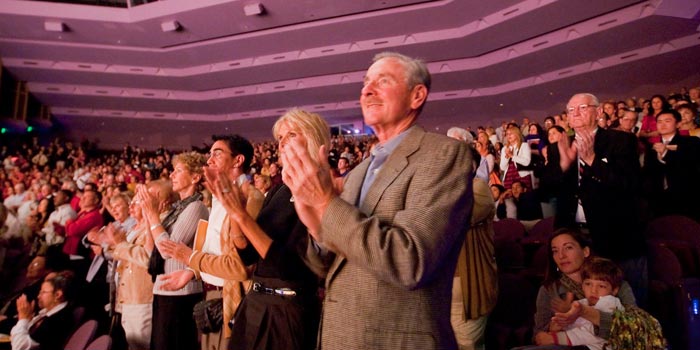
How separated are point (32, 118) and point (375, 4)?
35.4 ft

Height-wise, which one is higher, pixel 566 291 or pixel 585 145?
pixel 585 145

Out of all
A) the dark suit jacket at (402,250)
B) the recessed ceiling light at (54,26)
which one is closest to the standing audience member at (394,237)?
the dark suit jacket at (402,250)

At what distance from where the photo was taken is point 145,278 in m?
2.48

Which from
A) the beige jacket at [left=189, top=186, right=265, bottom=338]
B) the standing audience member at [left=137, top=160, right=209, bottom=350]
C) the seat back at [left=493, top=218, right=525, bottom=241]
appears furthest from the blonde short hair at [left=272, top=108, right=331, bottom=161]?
the seat back at [left=493, top=218, right=525, bottom=241]

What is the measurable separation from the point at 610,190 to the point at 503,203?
2499 mm

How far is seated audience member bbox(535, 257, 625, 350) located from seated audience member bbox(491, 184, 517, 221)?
249 centimetres

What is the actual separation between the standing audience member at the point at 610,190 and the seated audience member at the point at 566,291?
110 mm

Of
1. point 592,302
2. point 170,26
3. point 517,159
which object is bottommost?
point 592,302

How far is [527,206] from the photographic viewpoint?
433 cm

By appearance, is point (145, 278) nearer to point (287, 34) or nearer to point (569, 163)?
point (569, 163)

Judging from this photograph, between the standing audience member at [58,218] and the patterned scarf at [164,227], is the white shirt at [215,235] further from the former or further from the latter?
the standing audience member at [58,218]

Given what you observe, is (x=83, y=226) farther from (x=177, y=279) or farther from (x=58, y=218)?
(x=177, y=279)

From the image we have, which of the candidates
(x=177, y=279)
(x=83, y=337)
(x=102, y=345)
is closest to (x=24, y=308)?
(x=83, y=337)

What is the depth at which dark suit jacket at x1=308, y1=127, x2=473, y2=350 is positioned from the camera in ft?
2.50
